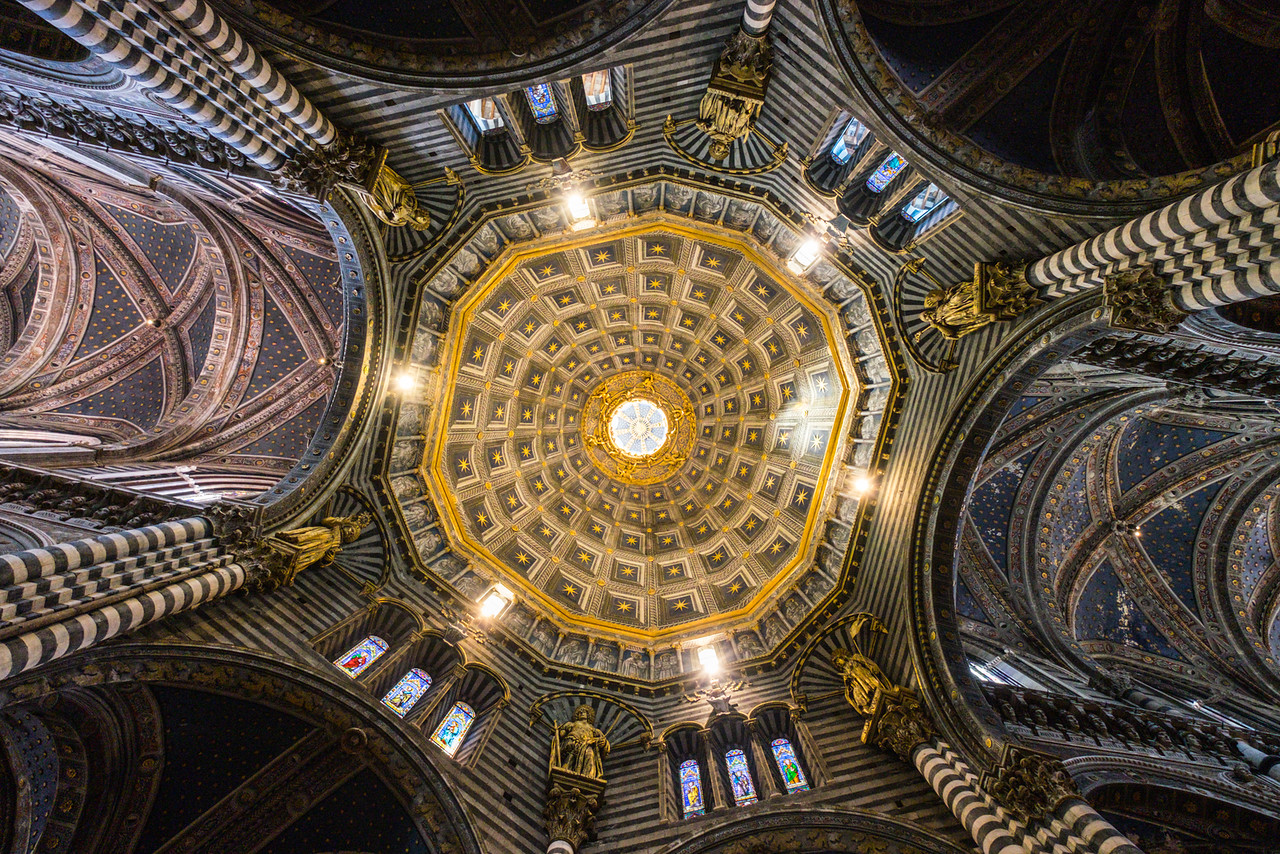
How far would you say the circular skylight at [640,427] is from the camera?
26.2 meters

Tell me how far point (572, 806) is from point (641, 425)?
15926mm

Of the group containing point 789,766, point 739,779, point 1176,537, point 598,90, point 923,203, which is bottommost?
point 739,779

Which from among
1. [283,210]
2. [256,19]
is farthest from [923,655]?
[283,210]

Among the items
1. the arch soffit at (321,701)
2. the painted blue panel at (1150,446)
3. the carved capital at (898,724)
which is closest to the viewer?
the arch soffit at (321,701)

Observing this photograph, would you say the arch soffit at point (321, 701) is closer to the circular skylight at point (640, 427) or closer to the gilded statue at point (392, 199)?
the gilded statue at point (392, 199)

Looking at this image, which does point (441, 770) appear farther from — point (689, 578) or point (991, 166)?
point (991, 166)

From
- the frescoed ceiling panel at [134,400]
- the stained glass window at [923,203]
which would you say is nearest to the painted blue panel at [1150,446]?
the stained glass window at [923,203]

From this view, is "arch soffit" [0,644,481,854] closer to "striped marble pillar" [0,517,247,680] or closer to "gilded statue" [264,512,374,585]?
"striped marble pillar" [0,517,247,680]

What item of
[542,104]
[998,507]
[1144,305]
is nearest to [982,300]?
[1144,305]

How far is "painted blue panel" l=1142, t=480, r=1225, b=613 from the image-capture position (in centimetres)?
2205

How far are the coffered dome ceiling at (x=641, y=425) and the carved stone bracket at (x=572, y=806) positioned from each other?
6.46 m

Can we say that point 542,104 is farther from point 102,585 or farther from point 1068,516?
point 1068,516

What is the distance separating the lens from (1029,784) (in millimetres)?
10555

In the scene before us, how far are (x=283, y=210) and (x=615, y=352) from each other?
13471 millimetres
